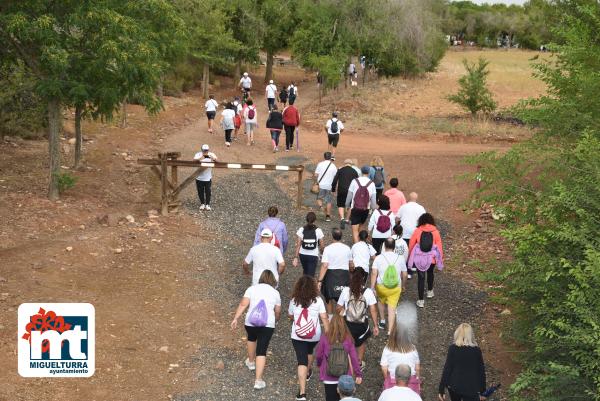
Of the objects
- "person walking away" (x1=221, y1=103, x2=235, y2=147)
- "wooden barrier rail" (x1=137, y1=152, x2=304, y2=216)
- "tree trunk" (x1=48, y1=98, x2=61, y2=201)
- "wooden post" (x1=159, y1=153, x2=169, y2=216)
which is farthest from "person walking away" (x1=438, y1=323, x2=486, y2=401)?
"person walking away" (x1=221, y1=103, x2=235, y2=147)

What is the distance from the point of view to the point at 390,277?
29.8 feet

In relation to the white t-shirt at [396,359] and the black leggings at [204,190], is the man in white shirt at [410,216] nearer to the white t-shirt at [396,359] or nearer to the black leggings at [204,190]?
the white t-shirt at [396,359]

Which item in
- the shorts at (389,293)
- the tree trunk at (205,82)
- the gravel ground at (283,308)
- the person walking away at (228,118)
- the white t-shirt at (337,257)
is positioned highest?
the tree trunk at (205,82)

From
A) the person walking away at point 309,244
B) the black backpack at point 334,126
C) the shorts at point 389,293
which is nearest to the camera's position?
the shorts at point 389,293

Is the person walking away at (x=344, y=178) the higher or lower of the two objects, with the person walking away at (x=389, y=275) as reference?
higher

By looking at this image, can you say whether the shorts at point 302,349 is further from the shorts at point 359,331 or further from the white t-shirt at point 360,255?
the white t-shirt at point 360,255

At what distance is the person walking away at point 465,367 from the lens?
6812 millimetres

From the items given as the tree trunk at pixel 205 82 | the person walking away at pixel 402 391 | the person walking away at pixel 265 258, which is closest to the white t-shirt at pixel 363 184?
the person walking away at pixel 265 258

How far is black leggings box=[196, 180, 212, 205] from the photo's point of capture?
49.4ft

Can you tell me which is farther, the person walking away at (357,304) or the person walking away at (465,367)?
the person walking away at (357,304)

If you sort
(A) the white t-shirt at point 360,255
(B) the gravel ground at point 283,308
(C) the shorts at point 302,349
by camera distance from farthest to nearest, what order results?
(A) the white t-shirt at point 360,255 → (B) the gravel ground at point 283,308 → (C) the shorts at point 302,349

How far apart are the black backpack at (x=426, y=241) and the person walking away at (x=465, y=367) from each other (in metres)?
3.26

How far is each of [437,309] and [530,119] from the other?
3539 millimetres

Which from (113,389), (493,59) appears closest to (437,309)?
(113,389)
